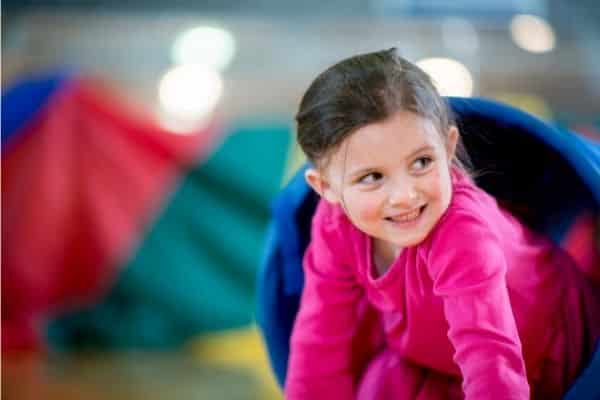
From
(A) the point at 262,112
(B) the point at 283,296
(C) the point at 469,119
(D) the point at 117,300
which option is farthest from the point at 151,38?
(C) the point at 469,119

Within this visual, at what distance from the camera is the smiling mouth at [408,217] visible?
0.47 meters

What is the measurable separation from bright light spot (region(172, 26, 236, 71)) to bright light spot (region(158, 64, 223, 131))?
29 millimetres

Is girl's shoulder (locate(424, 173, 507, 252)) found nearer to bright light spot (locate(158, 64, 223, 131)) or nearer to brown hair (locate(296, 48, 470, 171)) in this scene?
brown hair (locate(296, 48, 470, 171))

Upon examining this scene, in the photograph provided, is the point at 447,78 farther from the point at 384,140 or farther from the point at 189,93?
the point at 189,93

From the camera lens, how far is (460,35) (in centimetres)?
167

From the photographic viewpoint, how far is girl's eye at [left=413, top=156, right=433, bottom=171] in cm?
45

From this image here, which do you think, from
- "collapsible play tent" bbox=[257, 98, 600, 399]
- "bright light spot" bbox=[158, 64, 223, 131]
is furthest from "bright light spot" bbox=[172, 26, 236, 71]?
"collapsible play tent" bbox=[257, 98, 600, 399]

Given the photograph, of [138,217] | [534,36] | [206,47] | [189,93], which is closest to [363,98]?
[534,36]

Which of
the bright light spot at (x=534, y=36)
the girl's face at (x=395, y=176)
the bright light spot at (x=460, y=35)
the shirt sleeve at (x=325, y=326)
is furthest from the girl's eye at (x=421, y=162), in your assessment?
the bright light spot at (x=460, y=35)

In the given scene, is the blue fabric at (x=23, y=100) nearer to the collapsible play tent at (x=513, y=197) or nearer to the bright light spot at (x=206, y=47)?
the bright light spot at (x=206, y=47)

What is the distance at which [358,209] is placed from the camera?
48cm

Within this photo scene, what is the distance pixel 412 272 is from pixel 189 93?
54.2 inches

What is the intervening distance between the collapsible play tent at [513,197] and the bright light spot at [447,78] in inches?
0.4

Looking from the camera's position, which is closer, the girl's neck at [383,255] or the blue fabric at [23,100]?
the girl's neck at [383,255]
